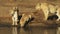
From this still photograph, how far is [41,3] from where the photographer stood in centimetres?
2369

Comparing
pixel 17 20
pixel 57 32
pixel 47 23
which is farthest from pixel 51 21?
pixel 57 32

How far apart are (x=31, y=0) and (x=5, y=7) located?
187cm

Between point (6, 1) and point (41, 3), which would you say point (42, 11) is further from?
point (6, 1)

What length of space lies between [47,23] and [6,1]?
4819 millimetres

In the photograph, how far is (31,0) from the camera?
80.7 feet

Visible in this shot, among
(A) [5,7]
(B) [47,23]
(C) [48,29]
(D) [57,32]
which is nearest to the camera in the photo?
(D) [57,32]

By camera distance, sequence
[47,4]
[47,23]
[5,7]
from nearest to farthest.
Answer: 1. [47,23]
2. [47,4]
3. [5,7]

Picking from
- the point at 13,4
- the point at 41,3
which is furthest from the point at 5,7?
the point at 41,3

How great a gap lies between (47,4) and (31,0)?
6.74ft

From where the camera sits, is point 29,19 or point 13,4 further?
point 13,4

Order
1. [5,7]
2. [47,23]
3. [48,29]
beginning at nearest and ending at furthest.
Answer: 1. [48,29]
2. [47,23]
3. [5,7]

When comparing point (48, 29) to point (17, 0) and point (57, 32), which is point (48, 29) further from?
point (17, 0)

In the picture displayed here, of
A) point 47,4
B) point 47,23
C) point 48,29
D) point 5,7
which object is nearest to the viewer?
point 48,29

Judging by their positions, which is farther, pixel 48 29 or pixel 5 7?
pixel 5 7
